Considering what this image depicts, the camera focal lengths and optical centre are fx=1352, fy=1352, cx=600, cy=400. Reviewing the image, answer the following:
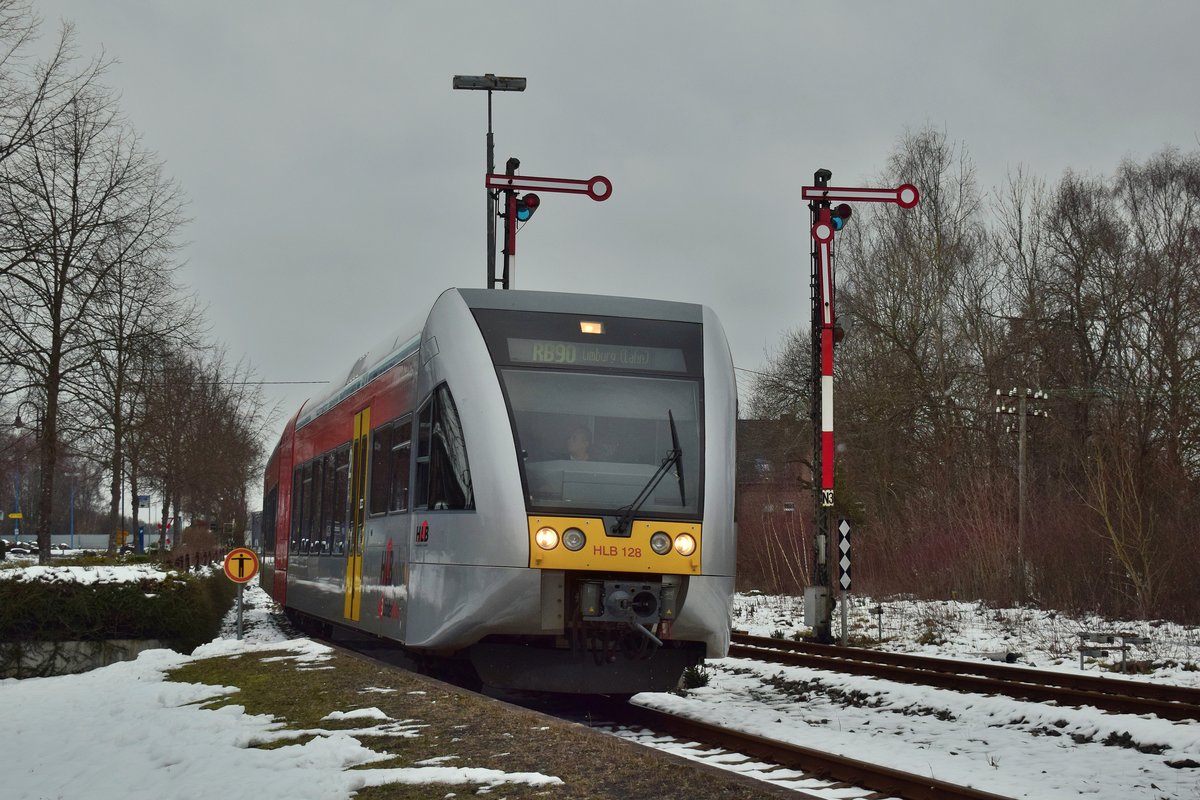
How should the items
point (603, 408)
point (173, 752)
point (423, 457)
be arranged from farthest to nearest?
point (423, 457), point (603, 408), point (173, 752)

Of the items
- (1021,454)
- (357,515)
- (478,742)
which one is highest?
(1021,454)

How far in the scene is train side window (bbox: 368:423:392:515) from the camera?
1296 centimetres

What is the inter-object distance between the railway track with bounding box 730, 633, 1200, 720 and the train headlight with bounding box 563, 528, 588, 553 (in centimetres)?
446

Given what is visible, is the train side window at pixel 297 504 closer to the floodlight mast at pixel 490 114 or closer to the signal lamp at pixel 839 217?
the floodlight mast at pixel 490 114

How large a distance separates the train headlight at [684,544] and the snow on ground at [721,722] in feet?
4.77

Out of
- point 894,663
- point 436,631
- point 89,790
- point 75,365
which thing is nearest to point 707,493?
point 436,631

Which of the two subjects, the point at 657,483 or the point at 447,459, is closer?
the point at 657,483

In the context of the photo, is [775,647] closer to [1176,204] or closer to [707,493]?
[707,493]

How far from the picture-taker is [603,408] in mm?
10734

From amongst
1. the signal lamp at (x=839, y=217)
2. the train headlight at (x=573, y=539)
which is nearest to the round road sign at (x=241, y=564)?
the signal lamp at (x=839, y=217)

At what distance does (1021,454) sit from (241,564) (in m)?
22.0

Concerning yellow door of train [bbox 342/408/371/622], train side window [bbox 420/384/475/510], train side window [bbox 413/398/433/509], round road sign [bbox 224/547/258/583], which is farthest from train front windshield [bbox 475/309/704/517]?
round road sign [bbox 224/547/258/583]

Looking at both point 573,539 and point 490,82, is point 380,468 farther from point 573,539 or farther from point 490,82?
point 490,82

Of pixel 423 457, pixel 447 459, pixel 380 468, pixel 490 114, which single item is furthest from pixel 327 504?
pixel 490 114
